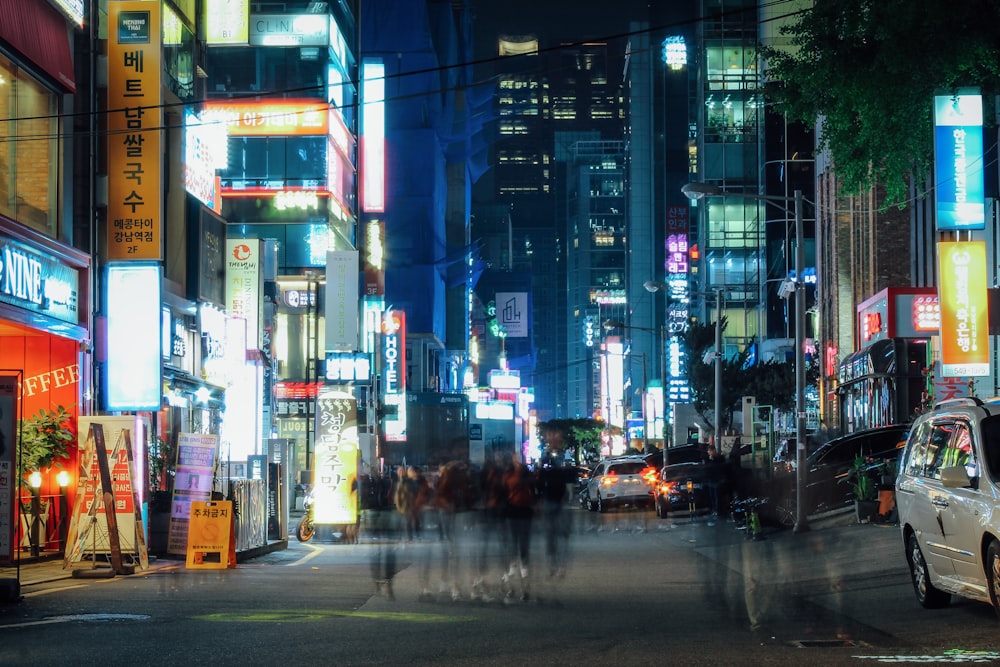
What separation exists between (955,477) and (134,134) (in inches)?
753

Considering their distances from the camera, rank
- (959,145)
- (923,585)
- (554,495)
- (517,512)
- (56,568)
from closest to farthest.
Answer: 1. (923,585)
2. (517,512)
3. (554,495)
4. (56,568)
5. (959,145)

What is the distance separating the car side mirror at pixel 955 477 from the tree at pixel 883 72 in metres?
10.3

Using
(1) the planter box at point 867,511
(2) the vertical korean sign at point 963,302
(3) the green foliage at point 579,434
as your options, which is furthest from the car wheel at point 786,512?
(3) the green foliage at point 579,434

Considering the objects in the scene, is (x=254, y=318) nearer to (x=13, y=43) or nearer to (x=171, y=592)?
(x=13, y=43)

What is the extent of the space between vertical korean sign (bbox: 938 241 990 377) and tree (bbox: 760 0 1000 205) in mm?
1676

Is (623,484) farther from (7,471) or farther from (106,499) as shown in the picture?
(7,471)

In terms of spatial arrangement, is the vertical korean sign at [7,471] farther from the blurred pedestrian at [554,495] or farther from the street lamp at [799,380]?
the street lamp at [799,380]

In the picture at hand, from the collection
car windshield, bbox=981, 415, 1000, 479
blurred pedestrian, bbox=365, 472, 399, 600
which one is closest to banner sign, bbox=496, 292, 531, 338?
blurred pedestrian, bbox=365, 472, 399, 600

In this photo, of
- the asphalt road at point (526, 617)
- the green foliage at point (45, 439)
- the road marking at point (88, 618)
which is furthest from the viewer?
the green foliage at point (45, 439)

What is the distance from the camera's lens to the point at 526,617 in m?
13.8

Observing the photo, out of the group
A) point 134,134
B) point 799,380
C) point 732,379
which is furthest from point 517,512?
point 732,379

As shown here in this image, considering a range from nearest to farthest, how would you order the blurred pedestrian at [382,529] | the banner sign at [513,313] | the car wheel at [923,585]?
the car wheel at [923,585]
the blurred pedestrian at [382,529]
the banner sign at [513,313]

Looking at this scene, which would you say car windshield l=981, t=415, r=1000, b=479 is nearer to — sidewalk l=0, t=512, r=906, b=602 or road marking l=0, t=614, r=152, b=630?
sidewalk l=0, t=512, r=906, b=602

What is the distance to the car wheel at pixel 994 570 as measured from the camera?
11.1 m
